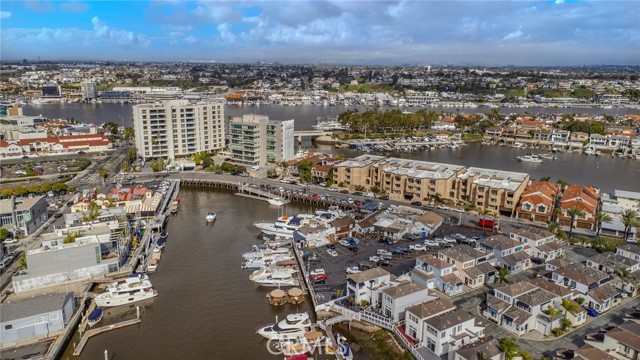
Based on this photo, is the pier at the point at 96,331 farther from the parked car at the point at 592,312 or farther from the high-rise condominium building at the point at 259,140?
the high-rise condominium building at the point at 259,140

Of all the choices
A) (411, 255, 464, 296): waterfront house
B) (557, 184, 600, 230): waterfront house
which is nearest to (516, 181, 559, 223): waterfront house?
(557, 184, 600, 230): waterfront house

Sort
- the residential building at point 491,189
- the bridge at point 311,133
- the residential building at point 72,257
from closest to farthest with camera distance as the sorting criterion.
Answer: the residential building at point 72,257 → the residential building at point 491,189 → the bridge at point 311,133

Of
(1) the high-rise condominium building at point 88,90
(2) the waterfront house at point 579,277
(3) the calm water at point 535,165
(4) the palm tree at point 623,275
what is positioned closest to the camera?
(2) the waterfront house at point 579,277

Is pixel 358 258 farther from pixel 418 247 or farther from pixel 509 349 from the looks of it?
pixel 509 349

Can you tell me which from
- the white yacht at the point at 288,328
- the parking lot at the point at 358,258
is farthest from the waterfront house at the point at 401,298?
the white yacht at the point at 288,328

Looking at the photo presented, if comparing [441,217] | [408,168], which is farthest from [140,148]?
[441,217]

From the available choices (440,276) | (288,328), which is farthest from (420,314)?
(288,328)

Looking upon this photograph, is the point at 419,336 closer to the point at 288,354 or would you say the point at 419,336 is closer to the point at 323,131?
the point at 288,354
